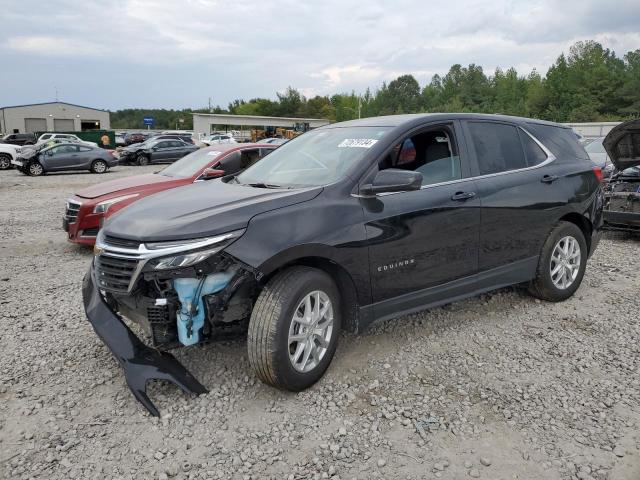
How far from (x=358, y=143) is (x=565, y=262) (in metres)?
2.56

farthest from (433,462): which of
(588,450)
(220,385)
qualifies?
(220,385)

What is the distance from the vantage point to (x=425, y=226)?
3811mm

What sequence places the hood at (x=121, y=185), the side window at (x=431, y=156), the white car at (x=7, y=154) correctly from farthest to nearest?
the white car at (x=7, y=154)
the hood at (x=121, y=185)
the side window at (x=431, y=156)

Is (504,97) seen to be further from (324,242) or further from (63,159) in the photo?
(324,242)

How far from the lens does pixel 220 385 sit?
3451mm

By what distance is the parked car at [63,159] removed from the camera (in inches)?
803

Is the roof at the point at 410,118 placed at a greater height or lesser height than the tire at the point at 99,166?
greater

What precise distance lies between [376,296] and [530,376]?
122cm

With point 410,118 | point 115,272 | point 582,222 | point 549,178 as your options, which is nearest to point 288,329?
point 115,272

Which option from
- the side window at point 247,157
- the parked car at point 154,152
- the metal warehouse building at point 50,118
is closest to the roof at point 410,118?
the side window at point 247,157

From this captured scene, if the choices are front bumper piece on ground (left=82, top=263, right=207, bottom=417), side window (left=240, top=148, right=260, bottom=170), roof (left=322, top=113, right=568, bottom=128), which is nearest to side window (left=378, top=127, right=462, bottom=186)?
roof (left=322, top=113, right=568, bottom=128)

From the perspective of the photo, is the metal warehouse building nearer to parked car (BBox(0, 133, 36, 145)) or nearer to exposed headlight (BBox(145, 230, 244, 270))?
parked car (BBox(0, 133, 36, 145))

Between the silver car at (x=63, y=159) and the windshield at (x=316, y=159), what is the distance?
1919 cm

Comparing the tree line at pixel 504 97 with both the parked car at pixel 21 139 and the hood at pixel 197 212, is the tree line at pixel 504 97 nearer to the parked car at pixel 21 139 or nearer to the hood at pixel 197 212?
the parked car at pixel 21 139
